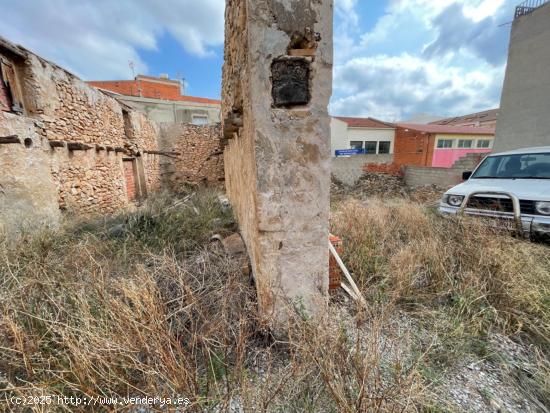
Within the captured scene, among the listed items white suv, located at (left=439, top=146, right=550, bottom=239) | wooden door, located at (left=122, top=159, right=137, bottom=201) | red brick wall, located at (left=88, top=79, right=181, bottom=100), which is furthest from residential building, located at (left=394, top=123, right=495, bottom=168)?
red brick wall, located at (left=88, top=79, right=181, bottom=100)

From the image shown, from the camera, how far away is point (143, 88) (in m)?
17.7

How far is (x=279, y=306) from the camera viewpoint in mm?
1715

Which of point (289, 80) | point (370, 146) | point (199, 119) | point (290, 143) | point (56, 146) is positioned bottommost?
point (290, 143)

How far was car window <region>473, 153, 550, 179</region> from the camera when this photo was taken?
3.63 meters

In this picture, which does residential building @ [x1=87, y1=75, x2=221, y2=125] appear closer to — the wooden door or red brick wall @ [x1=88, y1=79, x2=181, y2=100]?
red brick wall @ [x1=88, y1=79, x2=181, y2=100]

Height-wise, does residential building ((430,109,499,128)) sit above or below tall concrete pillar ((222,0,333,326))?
above

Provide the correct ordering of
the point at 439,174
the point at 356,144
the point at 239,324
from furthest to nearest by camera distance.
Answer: the point at 356,144, the point at 439,174, the point at 239,324

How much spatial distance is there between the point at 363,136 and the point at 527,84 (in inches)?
426

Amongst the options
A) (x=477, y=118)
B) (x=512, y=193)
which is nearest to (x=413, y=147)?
(x=477, y=118)

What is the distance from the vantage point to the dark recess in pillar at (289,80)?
4.90 feet

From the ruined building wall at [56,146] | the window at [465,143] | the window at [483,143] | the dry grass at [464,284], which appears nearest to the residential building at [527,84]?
the dry grass at [464,284]

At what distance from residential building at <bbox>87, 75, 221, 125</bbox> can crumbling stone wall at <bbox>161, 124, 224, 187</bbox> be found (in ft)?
13.7

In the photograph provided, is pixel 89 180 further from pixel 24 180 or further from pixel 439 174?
pixel 439 174

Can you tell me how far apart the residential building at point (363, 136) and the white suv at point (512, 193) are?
49.2ft
